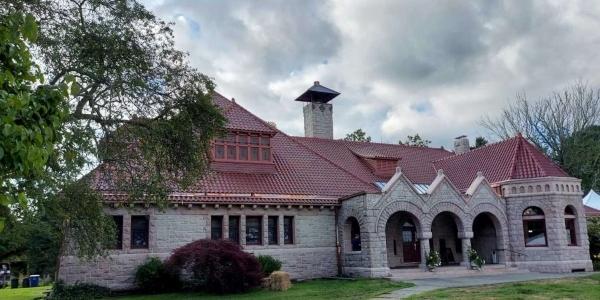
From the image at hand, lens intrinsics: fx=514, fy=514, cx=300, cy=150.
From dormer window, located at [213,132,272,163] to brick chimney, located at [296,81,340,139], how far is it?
8.15 m

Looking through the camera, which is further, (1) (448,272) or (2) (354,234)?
(2) (354,234)

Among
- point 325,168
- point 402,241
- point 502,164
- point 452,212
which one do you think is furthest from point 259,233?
point 502,164

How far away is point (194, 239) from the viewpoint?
67.8 feet

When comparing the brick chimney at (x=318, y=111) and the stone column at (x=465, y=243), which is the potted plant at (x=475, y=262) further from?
the brick chimney at (x=318, y=111)

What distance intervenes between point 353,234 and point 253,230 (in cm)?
477

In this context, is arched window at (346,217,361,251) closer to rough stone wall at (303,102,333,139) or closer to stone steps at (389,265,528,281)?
stone steps at (389,265,528,281)

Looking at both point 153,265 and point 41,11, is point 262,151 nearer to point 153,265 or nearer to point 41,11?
point 153,265

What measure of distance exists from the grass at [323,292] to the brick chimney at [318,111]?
13879mm

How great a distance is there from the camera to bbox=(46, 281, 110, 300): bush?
1766cm

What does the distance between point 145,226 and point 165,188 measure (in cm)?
684

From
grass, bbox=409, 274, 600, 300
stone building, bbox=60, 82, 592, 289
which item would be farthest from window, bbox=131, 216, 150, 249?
grass, bbox=409, 274, 600, 300

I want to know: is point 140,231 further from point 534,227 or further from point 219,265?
point 534,227

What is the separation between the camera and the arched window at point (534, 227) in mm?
24219

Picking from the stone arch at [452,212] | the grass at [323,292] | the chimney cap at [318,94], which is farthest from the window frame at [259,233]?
the chimney cap at [318,94]
